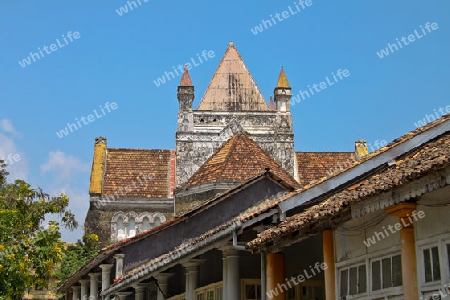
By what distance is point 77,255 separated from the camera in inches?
1257

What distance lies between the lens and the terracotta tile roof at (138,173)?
3397 centimetres

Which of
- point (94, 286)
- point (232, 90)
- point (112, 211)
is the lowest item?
point (94, 286)

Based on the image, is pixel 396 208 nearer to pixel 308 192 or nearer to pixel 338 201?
pixel 338 201

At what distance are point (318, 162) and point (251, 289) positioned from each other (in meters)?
22.1

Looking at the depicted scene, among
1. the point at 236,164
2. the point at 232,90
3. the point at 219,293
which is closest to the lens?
the point at 219,293

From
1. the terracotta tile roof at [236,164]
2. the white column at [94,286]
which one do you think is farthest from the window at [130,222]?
the white column at [94,286]

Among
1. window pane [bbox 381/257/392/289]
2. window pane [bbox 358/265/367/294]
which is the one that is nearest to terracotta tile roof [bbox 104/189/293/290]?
window pane [bbox 358/265/367/294]

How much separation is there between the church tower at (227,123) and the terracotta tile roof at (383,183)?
69.7 feet

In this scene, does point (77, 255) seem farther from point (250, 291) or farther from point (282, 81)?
point (250, 291)

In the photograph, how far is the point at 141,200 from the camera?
109ft

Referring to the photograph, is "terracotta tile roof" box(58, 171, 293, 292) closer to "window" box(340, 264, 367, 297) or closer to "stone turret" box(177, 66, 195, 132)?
"window" box(340, 264, 367, 297)

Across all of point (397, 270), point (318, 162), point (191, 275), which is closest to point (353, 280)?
point (397, 270)

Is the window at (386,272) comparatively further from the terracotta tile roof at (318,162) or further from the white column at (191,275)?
the terracotta tile roof at (318,162)

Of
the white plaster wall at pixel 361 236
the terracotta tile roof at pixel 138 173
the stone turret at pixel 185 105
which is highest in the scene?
the stone turret at pixel 185 105
